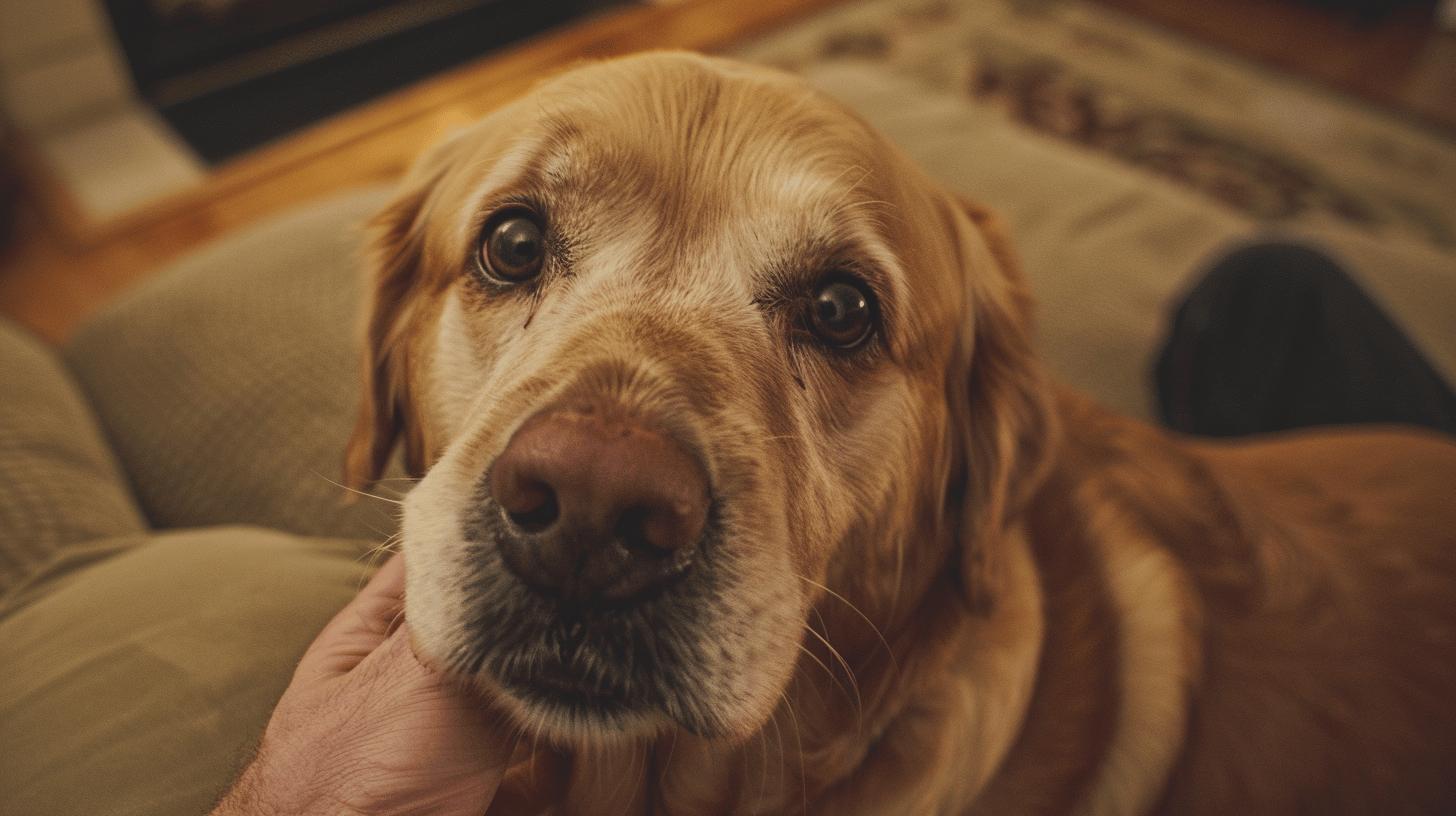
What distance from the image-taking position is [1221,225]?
2.70m

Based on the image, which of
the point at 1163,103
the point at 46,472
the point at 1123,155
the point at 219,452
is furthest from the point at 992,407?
the point at 1163,103

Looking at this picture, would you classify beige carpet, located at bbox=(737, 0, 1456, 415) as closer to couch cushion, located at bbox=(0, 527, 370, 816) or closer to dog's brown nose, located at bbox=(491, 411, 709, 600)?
dog's brown nose, located at bbox=(491, 411, 709, 600)

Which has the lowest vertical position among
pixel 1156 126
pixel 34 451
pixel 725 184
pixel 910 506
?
pixel 1156 126

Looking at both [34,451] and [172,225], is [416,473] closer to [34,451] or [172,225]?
[34,451]

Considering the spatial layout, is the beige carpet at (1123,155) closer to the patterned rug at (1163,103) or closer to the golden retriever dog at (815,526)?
the patterned rug at (1163,103)

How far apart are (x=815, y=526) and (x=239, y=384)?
3.54ft

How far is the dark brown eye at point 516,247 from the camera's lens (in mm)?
1327

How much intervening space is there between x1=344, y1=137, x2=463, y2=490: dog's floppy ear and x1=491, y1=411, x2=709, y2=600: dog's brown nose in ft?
1.83

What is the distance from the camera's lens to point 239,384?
1610 mm

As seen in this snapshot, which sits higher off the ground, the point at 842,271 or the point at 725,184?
the point at 725,184

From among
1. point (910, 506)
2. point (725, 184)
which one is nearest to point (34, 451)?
point (725, 184)

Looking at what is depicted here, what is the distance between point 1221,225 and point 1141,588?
1625 mm

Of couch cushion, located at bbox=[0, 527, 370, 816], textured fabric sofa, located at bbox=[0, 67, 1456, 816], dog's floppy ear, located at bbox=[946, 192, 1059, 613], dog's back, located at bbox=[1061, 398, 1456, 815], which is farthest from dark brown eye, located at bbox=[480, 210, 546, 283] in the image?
dog's back, located at bbox=[1061, 398, 1456, 815]

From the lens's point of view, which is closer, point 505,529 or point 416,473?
point 505,529
